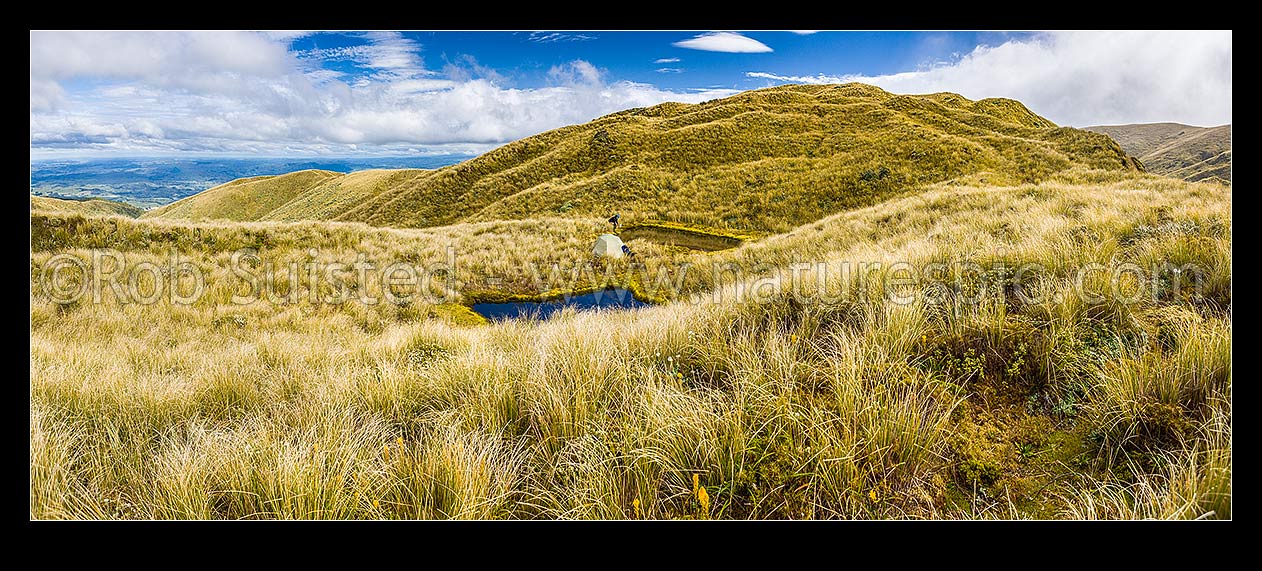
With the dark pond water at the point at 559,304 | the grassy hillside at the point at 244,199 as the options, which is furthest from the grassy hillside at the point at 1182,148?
the grassy hillside at the point at 244,199

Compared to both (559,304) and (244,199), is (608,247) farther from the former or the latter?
(244,199)

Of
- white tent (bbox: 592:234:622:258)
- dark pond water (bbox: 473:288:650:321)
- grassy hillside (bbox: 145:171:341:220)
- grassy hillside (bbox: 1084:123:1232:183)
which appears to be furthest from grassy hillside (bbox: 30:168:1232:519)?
grassy hillside (bbox: 145:171:341:220)

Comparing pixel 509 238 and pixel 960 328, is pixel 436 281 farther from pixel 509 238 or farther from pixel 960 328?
pixel 960 328

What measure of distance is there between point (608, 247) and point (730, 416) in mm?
12465

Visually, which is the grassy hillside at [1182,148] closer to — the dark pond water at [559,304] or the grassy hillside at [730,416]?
the grassy hillside at [730,416]

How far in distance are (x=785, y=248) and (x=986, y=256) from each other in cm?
1005

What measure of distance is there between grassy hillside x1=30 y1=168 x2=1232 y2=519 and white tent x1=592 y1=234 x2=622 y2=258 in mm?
9742

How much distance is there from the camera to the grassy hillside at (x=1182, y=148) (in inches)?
135

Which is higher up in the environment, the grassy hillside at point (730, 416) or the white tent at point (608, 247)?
the white tent at point (608, 247)

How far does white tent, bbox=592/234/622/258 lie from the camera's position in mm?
14688

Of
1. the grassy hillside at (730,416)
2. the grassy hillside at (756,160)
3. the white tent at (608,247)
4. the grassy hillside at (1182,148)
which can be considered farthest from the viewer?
the grassy hillside at (756,160)

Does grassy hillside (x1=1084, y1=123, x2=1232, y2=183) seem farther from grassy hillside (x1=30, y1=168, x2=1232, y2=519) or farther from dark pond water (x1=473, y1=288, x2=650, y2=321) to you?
dark pond water (x1=473, y1=288, x2=650, y2=321)

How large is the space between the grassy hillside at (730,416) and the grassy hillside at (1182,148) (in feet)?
2.68
